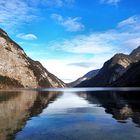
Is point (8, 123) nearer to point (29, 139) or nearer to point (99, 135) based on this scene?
point (29, 139)

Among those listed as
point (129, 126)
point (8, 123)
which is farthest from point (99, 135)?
point (8, 123)

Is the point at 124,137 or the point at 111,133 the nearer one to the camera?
the point at 124,137

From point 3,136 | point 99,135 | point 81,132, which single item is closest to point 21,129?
point 3,136

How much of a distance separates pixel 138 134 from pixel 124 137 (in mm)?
2127

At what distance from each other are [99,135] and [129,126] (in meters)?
7.16

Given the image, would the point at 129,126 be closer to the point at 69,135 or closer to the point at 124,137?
the point at 124,137

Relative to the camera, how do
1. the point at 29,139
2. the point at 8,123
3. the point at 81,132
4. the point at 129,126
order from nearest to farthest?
the point at 29,139
the point at 81,132
the point at 129,126
the point at 8,123

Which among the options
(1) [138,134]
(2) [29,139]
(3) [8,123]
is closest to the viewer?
(2) [29,139]

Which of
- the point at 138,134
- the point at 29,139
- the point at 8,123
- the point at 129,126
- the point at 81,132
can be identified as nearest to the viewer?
the point at 29,139

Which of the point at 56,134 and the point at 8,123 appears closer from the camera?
the point at 56,134

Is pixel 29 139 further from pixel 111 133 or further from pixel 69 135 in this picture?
pixel 111 133

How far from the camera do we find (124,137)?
103ft

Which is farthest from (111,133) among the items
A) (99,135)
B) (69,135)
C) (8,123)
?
(8,123)

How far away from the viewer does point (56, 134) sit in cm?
3350
